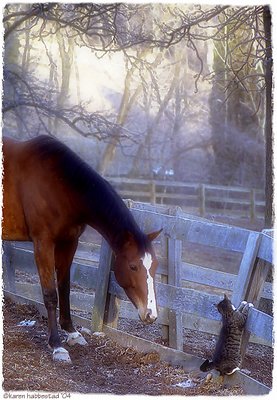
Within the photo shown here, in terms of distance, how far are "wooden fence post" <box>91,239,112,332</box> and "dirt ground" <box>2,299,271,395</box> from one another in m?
0.14

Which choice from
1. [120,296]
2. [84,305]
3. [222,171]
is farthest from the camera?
[222,171]

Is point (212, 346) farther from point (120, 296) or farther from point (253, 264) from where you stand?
point (253, 264)

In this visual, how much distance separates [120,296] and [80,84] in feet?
40.1

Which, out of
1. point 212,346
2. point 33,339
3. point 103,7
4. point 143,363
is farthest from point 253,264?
point 103,7

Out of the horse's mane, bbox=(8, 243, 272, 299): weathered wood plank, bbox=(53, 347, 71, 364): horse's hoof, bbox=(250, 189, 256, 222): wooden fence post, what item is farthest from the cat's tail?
bbox=(250, 189, 256, 222): wooden fence post

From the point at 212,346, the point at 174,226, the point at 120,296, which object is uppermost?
the point at 174,226

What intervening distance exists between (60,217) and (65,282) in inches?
28.8

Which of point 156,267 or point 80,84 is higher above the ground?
point 80,84

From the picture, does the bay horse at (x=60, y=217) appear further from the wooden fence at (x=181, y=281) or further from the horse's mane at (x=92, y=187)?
the wooden fence at (x=181, y=281)

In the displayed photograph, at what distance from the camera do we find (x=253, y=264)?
382 centimetres

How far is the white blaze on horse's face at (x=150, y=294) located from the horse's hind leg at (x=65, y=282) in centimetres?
99

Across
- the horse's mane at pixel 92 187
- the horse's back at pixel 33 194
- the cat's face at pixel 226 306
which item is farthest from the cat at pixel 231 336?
the horse's back at pixel 33 194

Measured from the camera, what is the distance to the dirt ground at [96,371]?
3750 mm

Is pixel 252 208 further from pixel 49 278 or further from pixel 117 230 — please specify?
pixel 117 230
